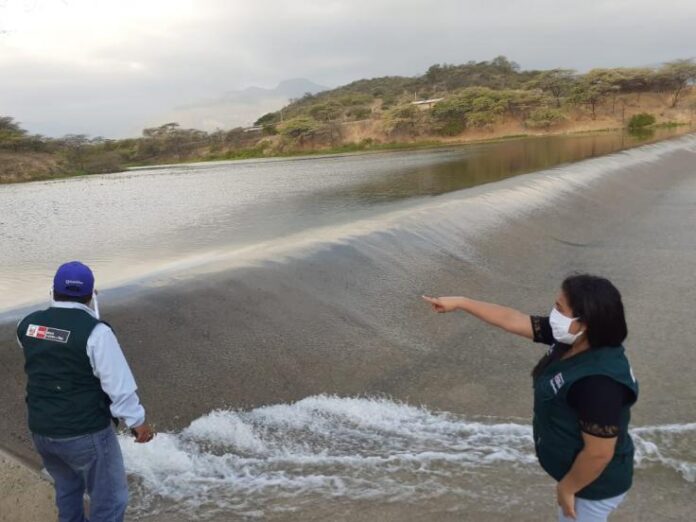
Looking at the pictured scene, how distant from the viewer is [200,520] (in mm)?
3801

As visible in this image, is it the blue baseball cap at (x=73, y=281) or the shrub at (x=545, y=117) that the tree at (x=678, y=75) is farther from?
the blue baseball cap at (x=73, y=281)

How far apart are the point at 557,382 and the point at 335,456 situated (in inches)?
110

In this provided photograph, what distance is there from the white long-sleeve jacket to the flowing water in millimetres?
1425

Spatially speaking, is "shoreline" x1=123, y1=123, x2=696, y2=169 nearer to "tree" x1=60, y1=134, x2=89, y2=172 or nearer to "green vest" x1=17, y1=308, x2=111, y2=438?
"tree" x1=60, y1=134, x2=89, y2=172

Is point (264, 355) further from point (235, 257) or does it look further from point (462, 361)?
point (235, 257)

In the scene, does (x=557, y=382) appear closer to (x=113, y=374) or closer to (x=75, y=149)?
(x=113, y=374)

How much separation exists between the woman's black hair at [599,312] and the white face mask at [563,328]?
0.04 meters

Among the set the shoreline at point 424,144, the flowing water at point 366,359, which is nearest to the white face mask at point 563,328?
the flowing water at point 366,359

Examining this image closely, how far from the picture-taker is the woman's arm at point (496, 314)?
2.76 meters

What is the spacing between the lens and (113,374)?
2.78 metres

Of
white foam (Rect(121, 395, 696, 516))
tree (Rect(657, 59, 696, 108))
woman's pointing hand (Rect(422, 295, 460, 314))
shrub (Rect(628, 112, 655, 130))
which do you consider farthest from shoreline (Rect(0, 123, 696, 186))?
woman's pointing hand (Rect(422, 295, 460, 314))

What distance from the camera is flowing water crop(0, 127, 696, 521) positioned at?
4.07 m

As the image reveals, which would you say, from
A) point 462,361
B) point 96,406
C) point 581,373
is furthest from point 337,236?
point 581,373

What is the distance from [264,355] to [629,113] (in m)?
63.7
